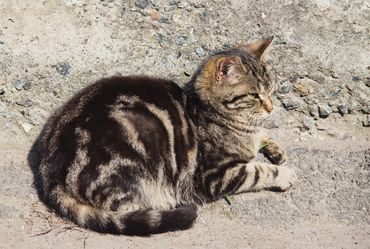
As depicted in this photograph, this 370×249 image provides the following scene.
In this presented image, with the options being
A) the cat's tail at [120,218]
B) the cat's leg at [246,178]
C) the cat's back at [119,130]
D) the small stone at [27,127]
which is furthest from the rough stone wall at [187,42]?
the cat's tail at [120,218]

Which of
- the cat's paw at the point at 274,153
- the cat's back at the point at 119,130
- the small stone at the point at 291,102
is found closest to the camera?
the cat's back at the point at 119,130

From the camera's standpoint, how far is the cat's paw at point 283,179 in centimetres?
395

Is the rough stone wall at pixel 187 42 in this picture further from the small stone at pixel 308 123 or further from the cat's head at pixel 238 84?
the cat's head at pixel 238 84

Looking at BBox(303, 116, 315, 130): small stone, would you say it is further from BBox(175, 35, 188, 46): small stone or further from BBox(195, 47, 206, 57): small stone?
BBox(175, 35, 188, 46): small stone

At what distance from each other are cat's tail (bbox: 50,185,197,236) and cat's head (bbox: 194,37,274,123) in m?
0.73

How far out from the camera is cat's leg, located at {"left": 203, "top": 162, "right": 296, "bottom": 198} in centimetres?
381

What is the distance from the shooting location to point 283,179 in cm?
396

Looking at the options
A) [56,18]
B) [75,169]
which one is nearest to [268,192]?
[75,169]

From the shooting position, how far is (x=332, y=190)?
4.01m

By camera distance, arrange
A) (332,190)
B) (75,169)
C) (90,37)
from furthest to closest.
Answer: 1. (90,37)
2. (332,190)
3. (75,169)

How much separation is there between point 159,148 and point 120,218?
49 cm

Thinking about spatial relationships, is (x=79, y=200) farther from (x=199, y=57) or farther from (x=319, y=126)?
(x=319, y=126)

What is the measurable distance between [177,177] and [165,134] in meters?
0.29

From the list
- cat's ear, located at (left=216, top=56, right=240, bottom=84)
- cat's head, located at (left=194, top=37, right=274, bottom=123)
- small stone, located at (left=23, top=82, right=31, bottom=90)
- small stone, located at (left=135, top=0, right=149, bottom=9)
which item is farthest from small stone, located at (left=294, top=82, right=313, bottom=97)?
small stone, located at (left=23, top=82, right=31, bottom=90)
